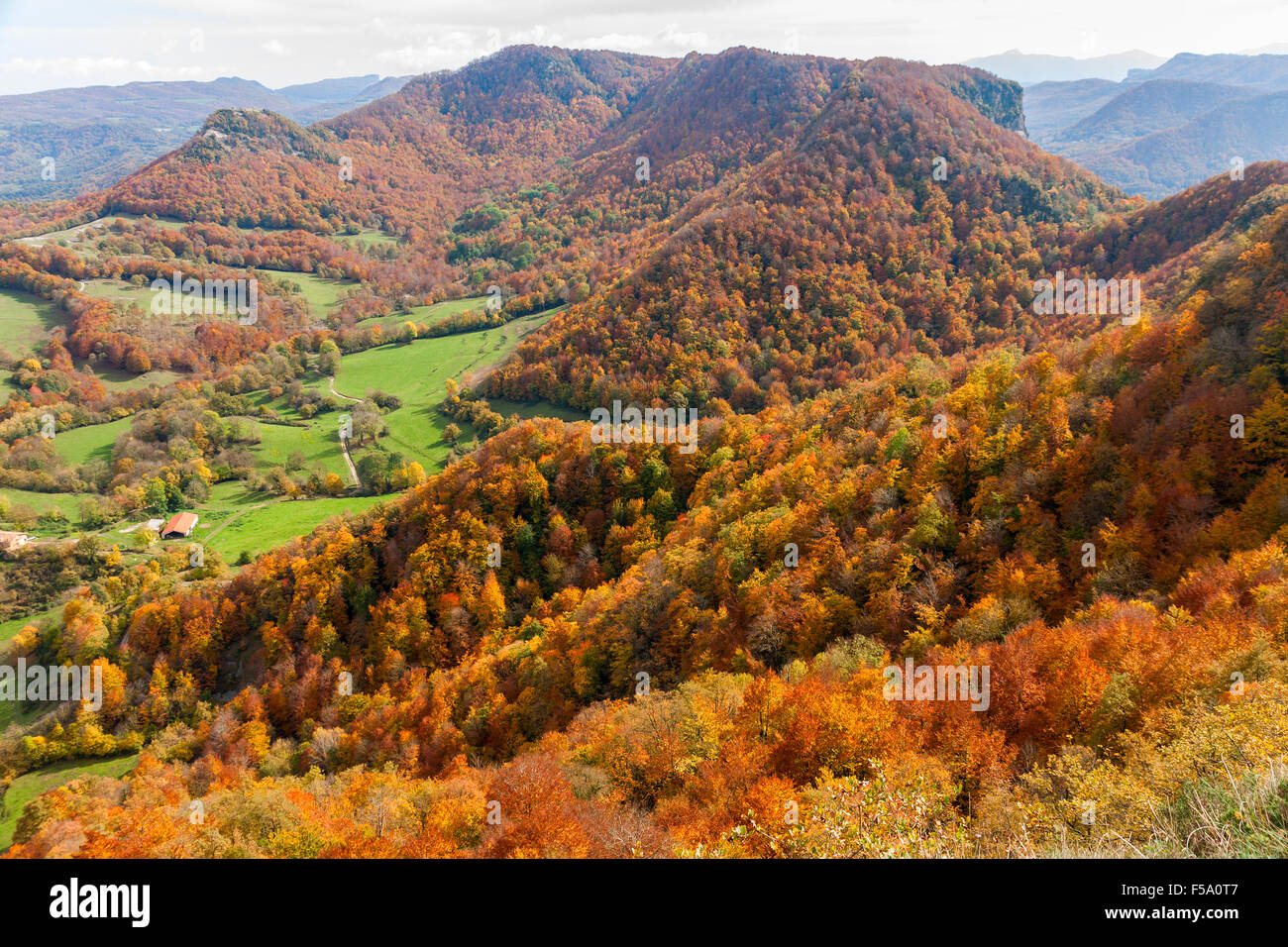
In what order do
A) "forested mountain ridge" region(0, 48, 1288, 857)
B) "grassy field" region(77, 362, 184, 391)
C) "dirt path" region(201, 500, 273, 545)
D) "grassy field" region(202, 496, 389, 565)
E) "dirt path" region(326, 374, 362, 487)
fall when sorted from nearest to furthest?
1. "forested mountain ridge" region(0, 48, 1288, 857)
2. "grassy field" region(202, 496, 389, 565)
3. "dirt path" region(201, 500, 273, 545)
4. "dirt path" region(326, 374, 362, 487)
5. "grassy field" region(77, 362, 184, 391)

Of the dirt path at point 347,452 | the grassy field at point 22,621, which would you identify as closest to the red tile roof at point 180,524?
the grassy field at point 22,621

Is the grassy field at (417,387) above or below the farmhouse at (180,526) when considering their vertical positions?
above

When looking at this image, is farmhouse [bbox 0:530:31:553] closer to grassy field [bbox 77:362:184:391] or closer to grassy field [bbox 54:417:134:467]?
grassy field [bbox 54:417:134:467]

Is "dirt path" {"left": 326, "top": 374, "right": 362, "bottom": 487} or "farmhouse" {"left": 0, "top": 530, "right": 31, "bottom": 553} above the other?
"dirt path" {"left": 326, "top": 374, "right": 362, "bottom": 487}

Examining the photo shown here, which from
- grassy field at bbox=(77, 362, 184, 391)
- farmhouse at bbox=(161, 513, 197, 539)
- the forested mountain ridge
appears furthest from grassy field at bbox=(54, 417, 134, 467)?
farmhouse at bbox=(161, 513, 197, 539)

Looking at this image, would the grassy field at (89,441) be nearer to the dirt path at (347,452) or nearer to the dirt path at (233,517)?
Answer: the dirt path at (233,517)
